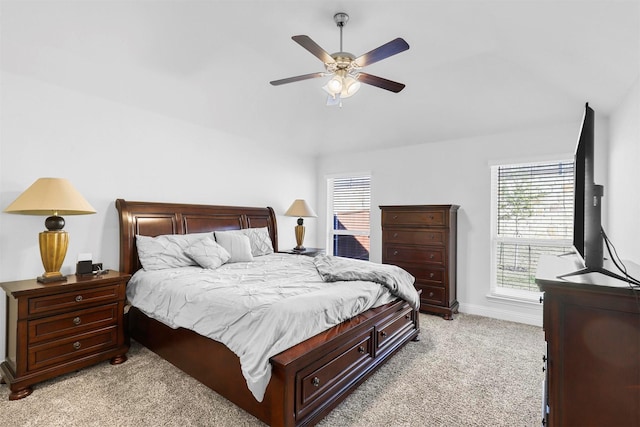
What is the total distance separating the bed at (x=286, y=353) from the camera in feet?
5.71

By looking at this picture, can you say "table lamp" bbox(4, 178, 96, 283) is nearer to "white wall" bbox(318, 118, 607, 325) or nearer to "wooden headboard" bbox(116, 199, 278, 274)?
"wooden headboard" bbox(116, 199, 278, 274)

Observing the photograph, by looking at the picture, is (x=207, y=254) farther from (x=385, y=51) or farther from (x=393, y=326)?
(x=385, y=51)

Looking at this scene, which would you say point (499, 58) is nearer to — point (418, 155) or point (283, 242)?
point (418, 155)

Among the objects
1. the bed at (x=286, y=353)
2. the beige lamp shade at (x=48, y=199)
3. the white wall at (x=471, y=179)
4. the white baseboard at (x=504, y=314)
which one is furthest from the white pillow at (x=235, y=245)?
the white baseboard at (x=504, y=314)

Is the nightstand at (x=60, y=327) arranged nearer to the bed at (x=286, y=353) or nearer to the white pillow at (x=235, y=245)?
the bed at (x=286, y=353)

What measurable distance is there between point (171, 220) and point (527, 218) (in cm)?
429

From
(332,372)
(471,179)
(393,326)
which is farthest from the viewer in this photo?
(471,179)

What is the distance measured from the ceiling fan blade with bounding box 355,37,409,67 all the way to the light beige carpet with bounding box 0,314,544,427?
2.35m

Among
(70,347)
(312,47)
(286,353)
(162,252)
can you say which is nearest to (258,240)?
(162,252)

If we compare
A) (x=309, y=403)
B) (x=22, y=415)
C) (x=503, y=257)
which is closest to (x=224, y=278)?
(x=309, y=403)

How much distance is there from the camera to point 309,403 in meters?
1.84

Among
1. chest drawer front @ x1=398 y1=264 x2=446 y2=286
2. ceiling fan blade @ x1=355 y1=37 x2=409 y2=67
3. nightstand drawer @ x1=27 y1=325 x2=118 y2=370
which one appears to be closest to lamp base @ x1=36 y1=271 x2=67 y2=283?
nightstand drawer @ x1=27 y1=325 x2=118 y2=370

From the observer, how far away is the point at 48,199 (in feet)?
7.82

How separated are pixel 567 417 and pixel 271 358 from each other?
134 cm
